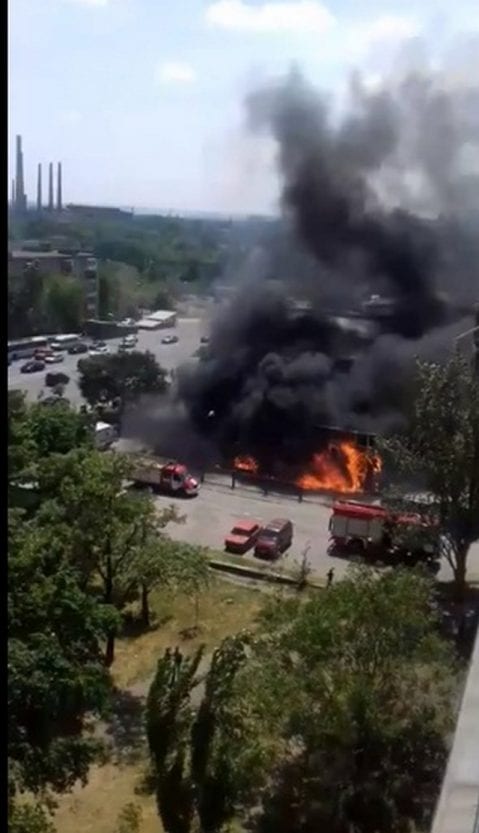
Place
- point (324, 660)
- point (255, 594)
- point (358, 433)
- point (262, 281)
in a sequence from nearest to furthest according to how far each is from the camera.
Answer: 1. point (324, 660)
2. point (255, 594)
3. point (358, 433)
4. point (262, 281)

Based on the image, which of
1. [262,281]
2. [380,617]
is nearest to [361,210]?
[262,281]

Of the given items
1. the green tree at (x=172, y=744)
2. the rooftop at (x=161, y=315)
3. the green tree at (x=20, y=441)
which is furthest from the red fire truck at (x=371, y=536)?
the rooftop at (x=161, y=315)

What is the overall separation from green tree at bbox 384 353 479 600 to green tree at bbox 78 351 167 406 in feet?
8.49

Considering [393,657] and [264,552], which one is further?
[264,552]

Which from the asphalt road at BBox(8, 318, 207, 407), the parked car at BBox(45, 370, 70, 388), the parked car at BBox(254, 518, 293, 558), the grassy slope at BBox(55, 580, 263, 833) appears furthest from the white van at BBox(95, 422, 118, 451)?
the grassy slope at BBox(55, 580, 263, 833)

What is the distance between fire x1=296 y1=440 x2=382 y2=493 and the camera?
4953 mm

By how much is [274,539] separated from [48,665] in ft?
6.77

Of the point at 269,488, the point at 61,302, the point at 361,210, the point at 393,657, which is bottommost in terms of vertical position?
the point at 269,488

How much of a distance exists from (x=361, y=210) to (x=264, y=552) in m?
3.76

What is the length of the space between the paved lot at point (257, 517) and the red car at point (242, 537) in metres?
0.06

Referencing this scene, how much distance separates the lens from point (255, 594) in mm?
3406

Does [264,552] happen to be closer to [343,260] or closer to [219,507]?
[219,507]

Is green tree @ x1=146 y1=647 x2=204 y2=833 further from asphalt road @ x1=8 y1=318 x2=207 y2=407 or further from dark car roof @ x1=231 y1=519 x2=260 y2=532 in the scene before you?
asphalt road @ x1=8 y1=318 x2=207 y2=407


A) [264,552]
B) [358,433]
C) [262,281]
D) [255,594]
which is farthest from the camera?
[262,281]
